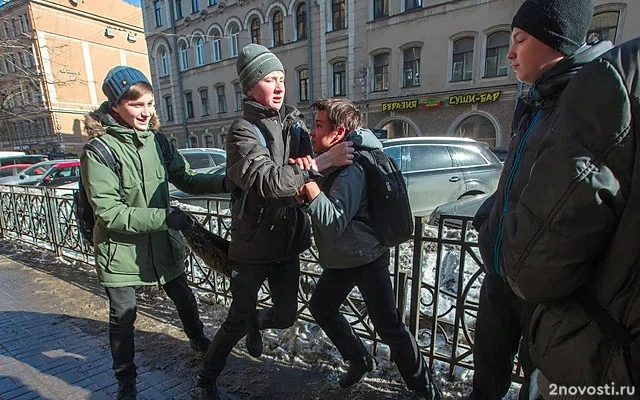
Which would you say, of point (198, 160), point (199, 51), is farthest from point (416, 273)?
point (199, 51)

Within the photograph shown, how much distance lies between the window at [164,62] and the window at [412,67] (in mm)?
18692

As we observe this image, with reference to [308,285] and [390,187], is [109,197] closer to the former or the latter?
[390,187]

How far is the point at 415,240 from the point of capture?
2254 mm

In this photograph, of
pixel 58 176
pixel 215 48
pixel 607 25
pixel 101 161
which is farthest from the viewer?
pixel 215 48

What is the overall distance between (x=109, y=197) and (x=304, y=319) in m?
1.72

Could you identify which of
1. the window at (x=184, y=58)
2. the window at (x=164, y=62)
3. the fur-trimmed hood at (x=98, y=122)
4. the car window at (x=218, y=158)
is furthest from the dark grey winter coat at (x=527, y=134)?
the window at (x=164, y=62)

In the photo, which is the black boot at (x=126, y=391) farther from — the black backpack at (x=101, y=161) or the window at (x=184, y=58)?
the window at (x=184, y=58)

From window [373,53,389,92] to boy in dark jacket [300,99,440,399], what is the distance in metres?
16.5

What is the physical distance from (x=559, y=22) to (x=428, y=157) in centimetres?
524

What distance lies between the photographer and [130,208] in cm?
192

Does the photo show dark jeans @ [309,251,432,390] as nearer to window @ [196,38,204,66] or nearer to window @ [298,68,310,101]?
window @ [298,68,310,101]

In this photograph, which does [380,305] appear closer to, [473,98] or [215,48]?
[473,98]

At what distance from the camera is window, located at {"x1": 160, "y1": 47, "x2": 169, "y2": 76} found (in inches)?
1043

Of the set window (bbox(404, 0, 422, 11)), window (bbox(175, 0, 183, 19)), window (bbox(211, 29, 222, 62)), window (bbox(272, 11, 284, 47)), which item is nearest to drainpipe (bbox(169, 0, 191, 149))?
window (bbox(175, 0, 183, 19))
